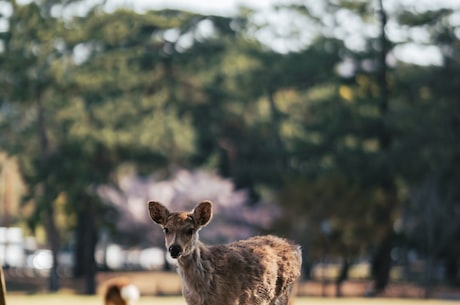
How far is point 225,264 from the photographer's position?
10633mm

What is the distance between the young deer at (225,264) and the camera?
987cm

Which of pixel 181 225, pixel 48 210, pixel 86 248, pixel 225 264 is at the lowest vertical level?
pixel 86 248

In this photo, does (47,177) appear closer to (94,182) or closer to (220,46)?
(94,182)

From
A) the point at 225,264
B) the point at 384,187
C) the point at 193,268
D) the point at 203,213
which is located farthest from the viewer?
the point at 384,187

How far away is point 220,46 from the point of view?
224 feet

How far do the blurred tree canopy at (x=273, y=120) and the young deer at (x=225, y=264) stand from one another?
42785mm

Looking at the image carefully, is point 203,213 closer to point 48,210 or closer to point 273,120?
point 48,210

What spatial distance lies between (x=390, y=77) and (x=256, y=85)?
6.67 m

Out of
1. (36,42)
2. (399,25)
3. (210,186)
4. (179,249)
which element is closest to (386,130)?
(399,25)

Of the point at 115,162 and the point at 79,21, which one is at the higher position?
the point at 79,21

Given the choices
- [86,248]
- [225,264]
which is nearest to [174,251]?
[225,264]

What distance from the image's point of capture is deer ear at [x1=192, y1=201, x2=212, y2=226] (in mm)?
9922

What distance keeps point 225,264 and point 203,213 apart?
820mm

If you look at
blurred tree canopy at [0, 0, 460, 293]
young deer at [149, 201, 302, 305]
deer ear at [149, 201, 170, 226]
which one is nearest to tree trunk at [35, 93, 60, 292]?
blurred tree canopy at [0, 0, 460, 293]
